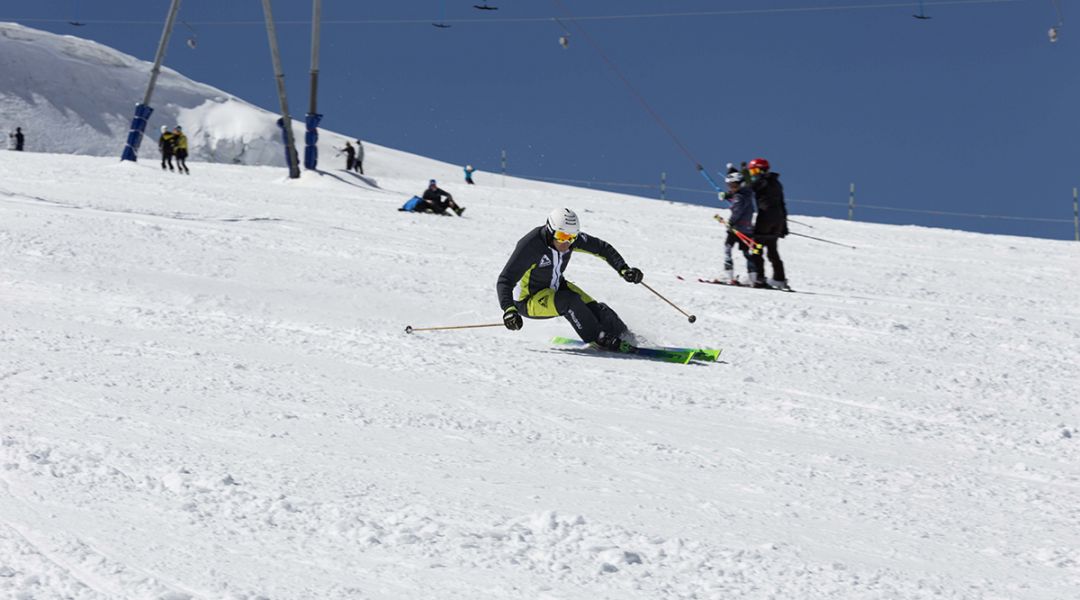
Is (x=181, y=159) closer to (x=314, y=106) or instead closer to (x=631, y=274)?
(x=314, y=106)

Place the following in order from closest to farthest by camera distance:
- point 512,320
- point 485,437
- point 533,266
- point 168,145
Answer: point 485,437 < point 512,320 < point 533,266 < point 168,145

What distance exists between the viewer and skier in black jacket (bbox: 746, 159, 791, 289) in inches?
547

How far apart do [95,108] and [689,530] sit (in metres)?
96.4

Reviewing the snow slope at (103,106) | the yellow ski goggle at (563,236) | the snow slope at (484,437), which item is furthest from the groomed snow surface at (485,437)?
the snow slope at (103,106)

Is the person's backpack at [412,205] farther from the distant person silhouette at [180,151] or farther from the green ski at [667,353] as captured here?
the green ski at [667,353]

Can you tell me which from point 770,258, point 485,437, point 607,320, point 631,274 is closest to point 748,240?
point 770,258

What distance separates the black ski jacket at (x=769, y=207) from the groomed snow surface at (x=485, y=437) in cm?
101

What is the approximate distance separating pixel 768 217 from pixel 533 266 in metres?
5.36

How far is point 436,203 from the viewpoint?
68.5 feet

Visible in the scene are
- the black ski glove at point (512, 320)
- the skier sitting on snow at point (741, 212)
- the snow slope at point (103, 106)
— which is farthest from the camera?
the snow slope at point (103, 106)

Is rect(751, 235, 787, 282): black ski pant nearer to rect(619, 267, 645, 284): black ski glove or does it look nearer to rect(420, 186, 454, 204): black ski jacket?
rect(619, 267, 645, 284): black ski glove

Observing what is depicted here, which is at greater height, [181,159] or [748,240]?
[181,159]

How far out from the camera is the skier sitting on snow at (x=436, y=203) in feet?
68.2

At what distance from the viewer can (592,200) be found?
26.2 meters
